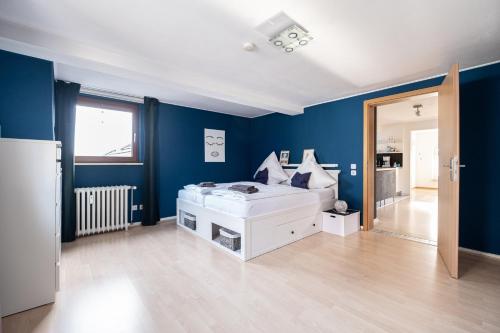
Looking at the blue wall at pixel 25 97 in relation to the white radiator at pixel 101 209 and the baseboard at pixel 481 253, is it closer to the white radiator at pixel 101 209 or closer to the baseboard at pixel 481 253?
the white radiator at pixel 101 209

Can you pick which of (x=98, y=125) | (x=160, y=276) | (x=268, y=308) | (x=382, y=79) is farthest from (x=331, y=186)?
(x=98, y=125)

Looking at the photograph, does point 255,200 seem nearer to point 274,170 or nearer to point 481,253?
point 274,170

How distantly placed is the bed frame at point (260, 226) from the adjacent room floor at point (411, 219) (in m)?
1.38

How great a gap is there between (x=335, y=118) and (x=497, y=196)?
241 centimetres

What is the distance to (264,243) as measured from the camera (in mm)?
2822

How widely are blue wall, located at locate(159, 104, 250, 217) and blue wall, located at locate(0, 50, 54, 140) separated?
2.02 meters

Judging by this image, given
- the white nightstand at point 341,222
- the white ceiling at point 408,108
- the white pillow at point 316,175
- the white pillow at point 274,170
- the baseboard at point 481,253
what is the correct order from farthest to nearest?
the white pillow at point 274,170, the white ceiling at point 408,108, the white pillow at point 316,175, the white nightstand at point 341,222, the baseboard at point 481,253

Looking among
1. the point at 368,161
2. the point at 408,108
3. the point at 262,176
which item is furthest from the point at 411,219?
the point at 262,176

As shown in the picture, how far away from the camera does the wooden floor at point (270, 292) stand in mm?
1573

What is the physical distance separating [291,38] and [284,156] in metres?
3.17

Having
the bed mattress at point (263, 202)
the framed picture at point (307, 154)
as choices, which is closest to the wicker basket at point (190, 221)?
the bed mattress at point (263, 202)

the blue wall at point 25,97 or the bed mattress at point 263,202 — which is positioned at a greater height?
the blue wall at point 25,97

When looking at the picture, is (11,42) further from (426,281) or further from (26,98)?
(426,281)

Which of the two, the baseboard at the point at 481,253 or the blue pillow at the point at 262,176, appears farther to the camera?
the blue pillow at the point at 262,176
